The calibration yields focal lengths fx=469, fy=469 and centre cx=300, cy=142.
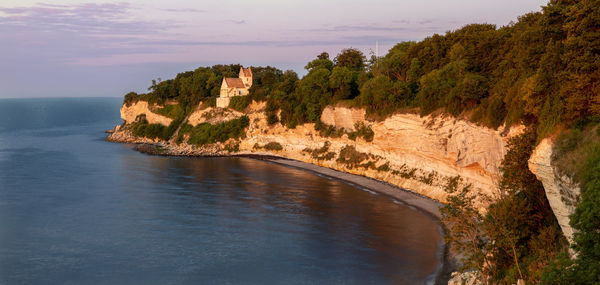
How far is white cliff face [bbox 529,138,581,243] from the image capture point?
2102 cm

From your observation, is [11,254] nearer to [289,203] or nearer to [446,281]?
[289,203]

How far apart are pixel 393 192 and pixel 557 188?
1225 inches

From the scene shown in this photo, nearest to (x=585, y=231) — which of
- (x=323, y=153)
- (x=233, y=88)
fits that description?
(x=323, y=153)

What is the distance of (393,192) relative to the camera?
2085 inches

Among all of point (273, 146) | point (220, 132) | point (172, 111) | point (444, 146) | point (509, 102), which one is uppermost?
point (509, 102)

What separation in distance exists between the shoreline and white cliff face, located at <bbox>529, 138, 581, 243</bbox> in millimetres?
8885

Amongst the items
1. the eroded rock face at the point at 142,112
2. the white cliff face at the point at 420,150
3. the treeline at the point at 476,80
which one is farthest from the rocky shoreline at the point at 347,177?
the treeline at the point at 476,80

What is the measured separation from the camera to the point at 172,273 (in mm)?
31109

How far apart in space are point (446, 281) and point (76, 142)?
103129 millimetres

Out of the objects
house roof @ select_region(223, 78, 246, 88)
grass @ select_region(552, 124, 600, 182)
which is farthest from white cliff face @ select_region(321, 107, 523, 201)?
house roof @ select_region(223, 78, 246, 88)

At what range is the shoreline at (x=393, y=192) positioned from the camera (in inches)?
1231

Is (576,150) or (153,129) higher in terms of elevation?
(576,150)

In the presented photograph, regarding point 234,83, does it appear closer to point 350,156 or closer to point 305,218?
point 350,156

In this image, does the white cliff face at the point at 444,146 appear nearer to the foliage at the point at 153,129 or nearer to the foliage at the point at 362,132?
the foliage at the point at 362,132
